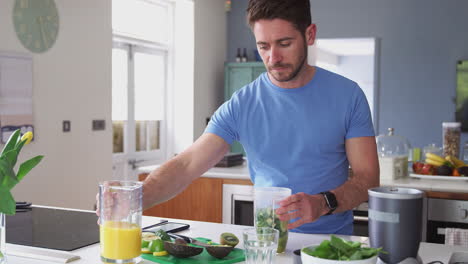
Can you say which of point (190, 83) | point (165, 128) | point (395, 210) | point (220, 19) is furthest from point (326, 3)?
point (395, 210)

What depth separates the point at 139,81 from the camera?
20.1 ft

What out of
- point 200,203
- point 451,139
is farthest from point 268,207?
point 451,139

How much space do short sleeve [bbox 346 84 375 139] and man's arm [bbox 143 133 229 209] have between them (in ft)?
1.43

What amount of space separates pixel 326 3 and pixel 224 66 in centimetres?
156

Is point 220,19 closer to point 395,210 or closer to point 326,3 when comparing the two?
point 326,3

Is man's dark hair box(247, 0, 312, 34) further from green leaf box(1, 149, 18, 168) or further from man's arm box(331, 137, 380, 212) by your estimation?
green leaf box(1, 149, 18, 168)

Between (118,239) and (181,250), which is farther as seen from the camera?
(181,250)

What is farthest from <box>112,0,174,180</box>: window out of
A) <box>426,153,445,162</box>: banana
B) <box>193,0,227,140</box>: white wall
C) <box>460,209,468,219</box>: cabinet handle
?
<box>460,209,468,219</box>: cabinet handle

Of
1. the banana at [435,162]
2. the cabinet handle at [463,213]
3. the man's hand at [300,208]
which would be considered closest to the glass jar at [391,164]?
the banana at [435,162]

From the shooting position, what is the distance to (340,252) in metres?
1.12

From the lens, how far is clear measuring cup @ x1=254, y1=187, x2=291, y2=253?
4.46 ft

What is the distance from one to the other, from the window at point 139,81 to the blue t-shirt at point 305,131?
393 cm

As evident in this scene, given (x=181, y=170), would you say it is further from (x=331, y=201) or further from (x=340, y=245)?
(x=340, y=245)

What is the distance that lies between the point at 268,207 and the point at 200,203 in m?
2.11
